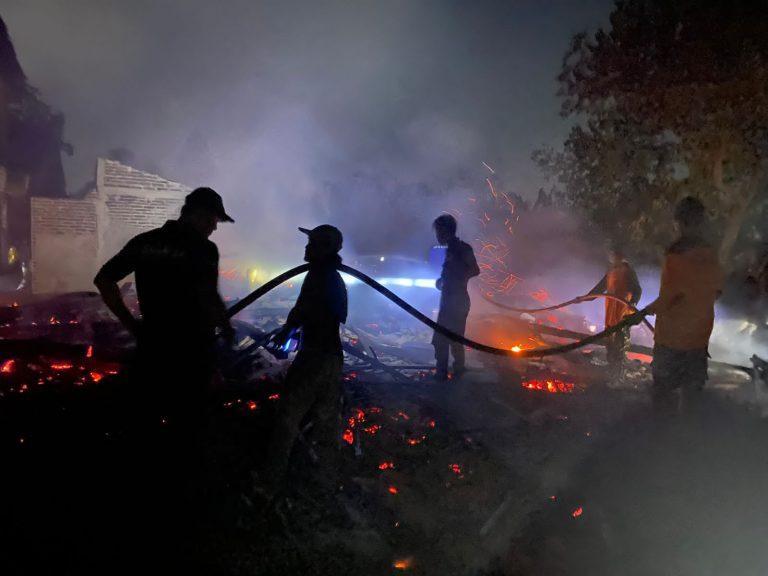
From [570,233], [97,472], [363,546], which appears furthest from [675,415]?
[570,233]

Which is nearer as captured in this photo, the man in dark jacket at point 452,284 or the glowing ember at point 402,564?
the glowing ember at point 402,564

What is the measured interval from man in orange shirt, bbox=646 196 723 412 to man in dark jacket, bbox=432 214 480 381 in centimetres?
226

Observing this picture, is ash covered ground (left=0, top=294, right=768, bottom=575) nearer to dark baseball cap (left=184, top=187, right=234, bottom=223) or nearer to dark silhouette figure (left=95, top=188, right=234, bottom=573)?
dark silhouette figure (left=95, top=188, right=234, bottom=573)

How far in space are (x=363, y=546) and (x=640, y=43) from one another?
12.9 metres

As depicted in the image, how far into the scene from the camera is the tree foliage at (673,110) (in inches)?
400

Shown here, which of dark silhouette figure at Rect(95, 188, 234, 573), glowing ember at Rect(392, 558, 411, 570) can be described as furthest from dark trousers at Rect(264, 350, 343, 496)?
glowing ember at Rect(392, 558, 411, 570)

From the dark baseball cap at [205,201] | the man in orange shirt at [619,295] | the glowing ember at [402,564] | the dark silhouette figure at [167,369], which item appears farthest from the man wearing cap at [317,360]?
the man in orange shirt at [619,295]

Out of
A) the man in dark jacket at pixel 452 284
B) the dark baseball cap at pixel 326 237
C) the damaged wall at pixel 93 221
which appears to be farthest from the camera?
the damaged wall at pixel 93 221

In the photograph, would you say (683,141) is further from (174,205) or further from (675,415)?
(174,205)

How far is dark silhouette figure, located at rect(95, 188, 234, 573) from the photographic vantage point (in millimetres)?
2949

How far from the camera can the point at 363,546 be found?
2.96m

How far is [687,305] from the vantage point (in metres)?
4.17

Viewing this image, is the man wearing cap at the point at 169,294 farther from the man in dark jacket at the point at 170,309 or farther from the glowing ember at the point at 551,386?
the glowing ember at the point at 551,386

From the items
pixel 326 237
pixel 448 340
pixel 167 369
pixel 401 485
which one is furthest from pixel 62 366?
pixel 448 340
